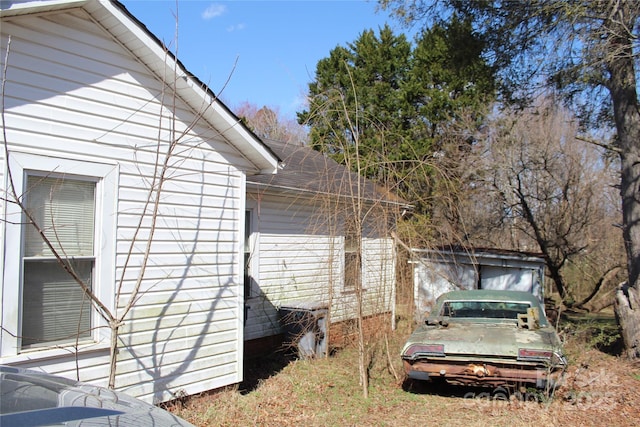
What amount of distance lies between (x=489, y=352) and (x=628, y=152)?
232 inches

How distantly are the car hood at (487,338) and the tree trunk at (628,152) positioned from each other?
9.88 feet

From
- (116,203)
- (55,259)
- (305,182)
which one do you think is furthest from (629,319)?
(55,259)

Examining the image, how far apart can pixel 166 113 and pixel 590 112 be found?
9711mm

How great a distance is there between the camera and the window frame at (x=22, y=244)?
460 centimetres

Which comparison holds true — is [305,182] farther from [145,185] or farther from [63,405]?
[63,405]

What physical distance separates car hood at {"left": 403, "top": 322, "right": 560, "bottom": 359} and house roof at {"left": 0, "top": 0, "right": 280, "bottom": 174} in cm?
336

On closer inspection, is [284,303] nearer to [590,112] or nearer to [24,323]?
[24,323]

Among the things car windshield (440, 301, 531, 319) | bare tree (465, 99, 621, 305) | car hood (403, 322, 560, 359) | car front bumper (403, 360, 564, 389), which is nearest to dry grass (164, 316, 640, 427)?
car front bumper (403, 360, 564, 389)

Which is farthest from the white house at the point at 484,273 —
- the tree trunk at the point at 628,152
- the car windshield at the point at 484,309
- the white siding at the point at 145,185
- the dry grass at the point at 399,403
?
the white siding at the point at 145,185

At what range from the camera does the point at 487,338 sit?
6984mm

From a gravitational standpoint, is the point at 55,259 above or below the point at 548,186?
below

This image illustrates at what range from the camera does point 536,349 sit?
6.50 metres

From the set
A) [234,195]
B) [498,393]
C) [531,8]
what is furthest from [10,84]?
[531,8]

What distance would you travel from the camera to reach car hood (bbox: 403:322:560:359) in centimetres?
664
